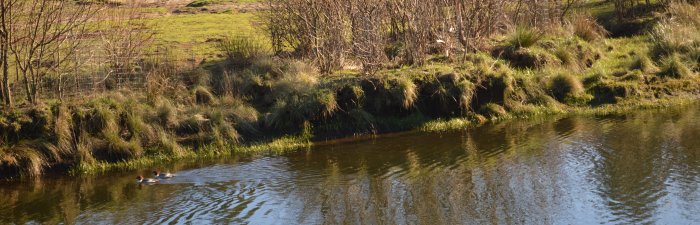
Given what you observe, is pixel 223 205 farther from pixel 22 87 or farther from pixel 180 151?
pixel 22 87

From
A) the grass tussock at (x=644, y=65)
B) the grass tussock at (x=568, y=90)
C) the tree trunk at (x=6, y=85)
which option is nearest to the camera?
the tree trunk at (x=6, y=85)

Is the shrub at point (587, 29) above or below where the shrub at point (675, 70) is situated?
above

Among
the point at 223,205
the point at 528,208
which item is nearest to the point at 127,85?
the point at 223,205

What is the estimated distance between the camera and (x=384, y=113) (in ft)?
62.6

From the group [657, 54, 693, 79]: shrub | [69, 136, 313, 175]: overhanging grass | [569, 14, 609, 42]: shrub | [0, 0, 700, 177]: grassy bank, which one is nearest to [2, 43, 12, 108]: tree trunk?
[0, 0, 700, 177]: grassy bank

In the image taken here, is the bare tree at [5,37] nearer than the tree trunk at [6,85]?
Yes

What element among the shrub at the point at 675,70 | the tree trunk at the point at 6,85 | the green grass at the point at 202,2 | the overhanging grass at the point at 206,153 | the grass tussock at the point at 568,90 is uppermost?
the green grass at the point at 202,2

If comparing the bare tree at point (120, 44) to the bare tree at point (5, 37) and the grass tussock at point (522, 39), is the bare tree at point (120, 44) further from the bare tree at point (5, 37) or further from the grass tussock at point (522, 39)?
the grass tussock at point (522, 39)

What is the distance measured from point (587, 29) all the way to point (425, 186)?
13.6 metres

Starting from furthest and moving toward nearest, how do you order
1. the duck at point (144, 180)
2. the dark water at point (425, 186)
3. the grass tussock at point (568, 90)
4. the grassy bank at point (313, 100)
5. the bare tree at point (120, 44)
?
the grass tussock at point (568, 90) < the bare tree at point (120, 44) < the grassy bank at point (313, 100) < the duck at point (144, 180) < the dark water at point (425, 186)

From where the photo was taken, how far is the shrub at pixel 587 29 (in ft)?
83.3

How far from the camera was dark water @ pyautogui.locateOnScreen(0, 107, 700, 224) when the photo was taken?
40.2 feet

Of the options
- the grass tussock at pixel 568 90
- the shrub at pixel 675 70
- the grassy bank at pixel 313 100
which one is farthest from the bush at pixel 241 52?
the shrub at pixel 675 70

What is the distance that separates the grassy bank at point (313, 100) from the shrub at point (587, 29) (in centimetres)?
152
